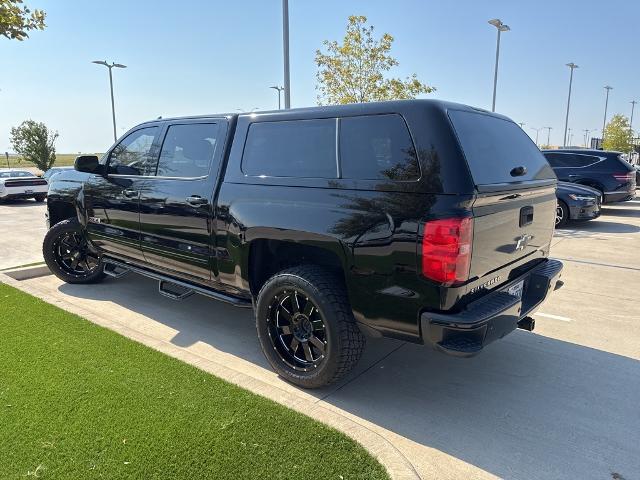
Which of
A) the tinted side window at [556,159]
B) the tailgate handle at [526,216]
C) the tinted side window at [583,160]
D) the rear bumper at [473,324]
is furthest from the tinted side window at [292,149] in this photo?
the tinted side window at [583,160]

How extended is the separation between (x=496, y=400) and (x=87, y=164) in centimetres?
427

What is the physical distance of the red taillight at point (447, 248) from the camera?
2580mm

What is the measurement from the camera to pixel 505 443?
9.09ft

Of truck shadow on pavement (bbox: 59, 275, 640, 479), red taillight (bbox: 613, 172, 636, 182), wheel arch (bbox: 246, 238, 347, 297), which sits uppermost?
red taillight (bbox: 613, 172, 636, 182)

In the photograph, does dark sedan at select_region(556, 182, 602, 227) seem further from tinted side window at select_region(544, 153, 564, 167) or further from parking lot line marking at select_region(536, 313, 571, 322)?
parking lot line marking at select_region(536, 313, 571, 322)

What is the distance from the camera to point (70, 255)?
18.9ft

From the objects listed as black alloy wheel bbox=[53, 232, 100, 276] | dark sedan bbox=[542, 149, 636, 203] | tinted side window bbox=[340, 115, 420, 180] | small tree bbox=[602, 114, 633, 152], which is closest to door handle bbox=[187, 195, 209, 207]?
tinted side window bbox=[340, 115, 420, 180]

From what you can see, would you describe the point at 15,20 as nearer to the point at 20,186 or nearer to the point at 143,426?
the point at 143,426

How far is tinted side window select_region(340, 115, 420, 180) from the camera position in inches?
111

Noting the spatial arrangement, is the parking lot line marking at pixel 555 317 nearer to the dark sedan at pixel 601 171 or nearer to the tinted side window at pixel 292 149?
the tinted side window at pixel 292 149

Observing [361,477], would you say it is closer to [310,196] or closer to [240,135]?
[310,196]

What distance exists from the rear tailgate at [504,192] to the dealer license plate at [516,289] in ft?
0.46

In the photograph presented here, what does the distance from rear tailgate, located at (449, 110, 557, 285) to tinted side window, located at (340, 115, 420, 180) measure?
314 mm

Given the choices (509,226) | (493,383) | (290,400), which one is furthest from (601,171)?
(290,400)
